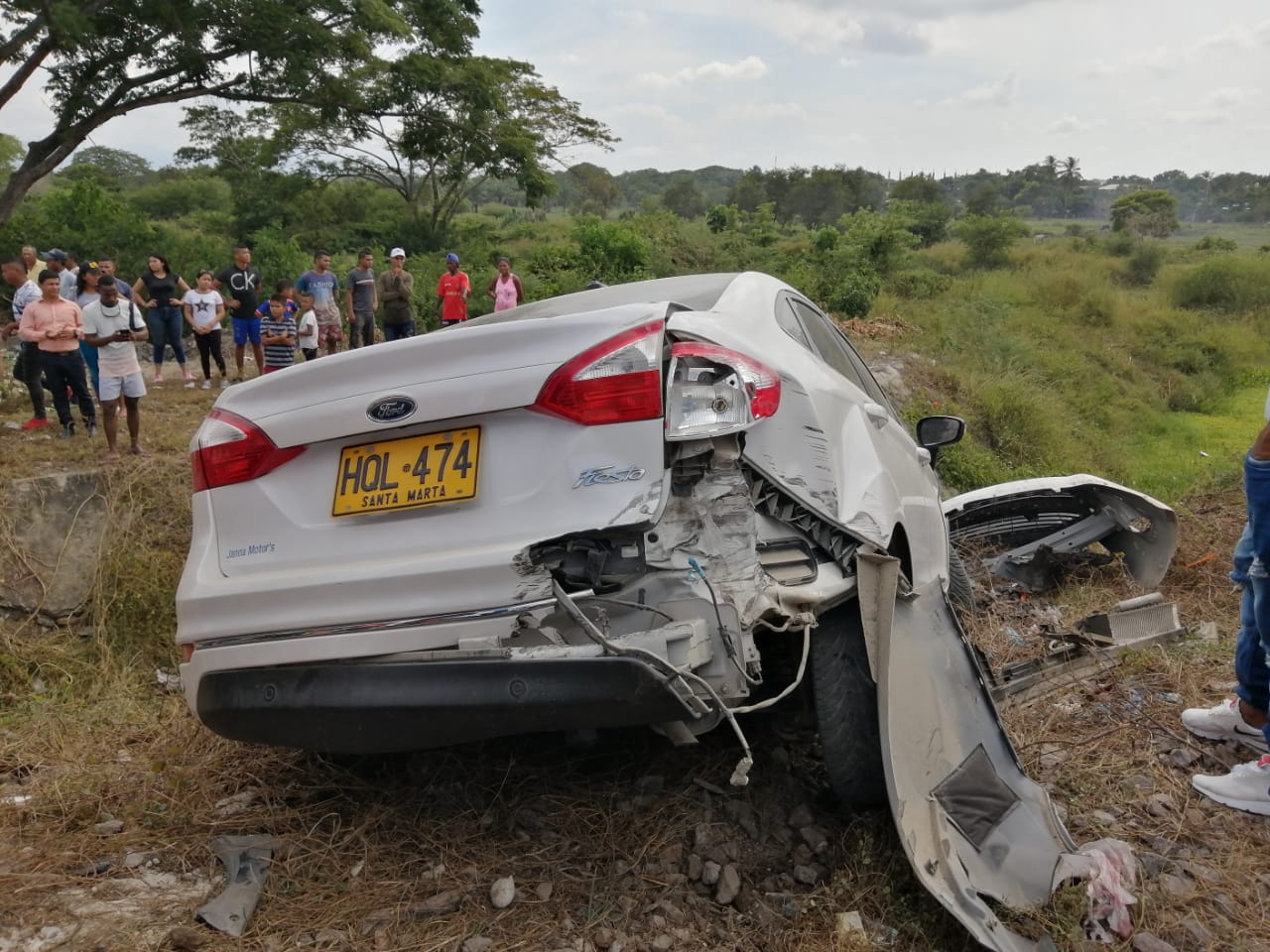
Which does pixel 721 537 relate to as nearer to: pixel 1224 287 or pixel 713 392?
pixel 713 392

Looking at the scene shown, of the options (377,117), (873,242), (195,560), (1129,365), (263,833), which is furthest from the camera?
(873,242)

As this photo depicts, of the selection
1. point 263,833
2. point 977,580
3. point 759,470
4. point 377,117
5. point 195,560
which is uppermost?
point 377,117

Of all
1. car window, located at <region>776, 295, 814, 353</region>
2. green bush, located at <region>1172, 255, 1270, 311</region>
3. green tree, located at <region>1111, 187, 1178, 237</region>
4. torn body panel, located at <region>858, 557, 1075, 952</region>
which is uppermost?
car window, located at <region>776, 295, 814, 353</region>

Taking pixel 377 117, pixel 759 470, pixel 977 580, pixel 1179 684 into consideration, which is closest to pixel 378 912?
pixel 759 470

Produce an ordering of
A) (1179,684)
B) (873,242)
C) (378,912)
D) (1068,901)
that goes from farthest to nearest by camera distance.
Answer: (873,242) → (1179,684) → (378,912) → (1068,901)

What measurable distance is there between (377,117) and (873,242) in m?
11.7

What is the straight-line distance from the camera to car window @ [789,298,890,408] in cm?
322

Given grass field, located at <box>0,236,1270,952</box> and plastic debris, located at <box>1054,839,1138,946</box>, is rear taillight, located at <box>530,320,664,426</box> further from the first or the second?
plastic debris, located at <box>1054,839,1138,946</box>

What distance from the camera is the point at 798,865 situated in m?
2.44

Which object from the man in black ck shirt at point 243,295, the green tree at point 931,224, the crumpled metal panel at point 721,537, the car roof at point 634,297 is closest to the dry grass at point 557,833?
the crumpled metal panel at point 721,537

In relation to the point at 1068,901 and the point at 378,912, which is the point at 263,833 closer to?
the point at 378,912

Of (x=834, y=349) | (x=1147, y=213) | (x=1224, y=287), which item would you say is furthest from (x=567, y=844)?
(x=1147, y=213)

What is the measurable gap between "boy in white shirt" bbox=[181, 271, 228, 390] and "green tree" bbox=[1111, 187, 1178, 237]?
46.3 meters

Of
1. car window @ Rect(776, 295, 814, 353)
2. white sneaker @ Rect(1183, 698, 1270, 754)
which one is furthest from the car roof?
white sneaker @ Rect(1183, 698, 1270, 754)
